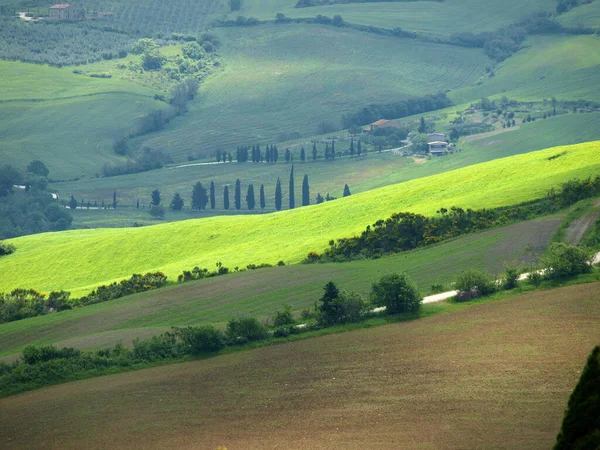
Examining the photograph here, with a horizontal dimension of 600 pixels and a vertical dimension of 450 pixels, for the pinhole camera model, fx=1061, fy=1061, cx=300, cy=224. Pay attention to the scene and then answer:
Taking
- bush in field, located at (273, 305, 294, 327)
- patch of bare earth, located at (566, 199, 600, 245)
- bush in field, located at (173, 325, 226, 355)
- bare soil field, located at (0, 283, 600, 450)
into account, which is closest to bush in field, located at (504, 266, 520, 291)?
bare soil field, located at (0, 283, 600, 450)

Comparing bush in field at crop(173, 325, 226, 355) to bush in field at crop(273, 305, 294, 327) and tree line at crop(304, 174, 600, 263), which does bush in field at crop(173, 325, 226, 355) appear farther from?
tree line at crop(304, 174, 600, 263)

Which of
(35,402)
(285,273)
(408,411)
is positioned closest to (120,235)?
(285,273)

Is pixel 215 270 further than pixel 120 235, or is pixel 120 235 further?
pixel 120 235

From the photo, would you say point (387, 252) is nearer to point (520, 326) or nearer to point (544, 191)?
point (544, 191)

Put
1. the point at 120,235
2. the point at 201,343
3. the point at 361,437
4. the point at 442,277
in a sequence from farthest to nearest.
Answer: the point at 120,235
the point at 442,277
the point at 201,343
the point at 361,437

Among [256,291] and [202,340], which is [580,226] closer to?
[256,291]

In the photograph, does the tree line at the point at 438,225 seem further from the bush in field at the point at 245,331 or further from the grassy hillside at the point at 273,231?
the bush in field at the point at 245,331
